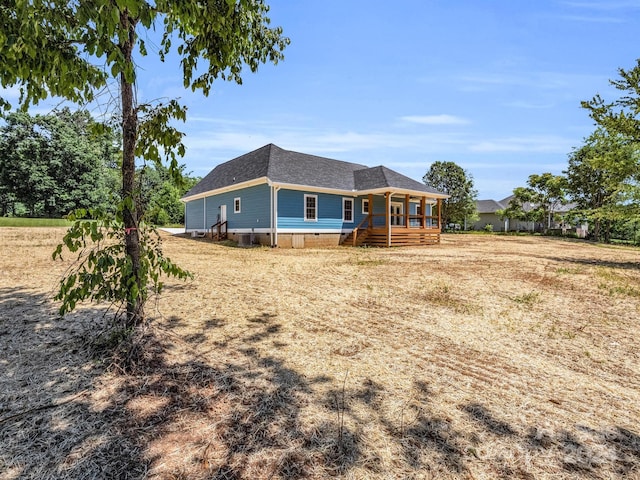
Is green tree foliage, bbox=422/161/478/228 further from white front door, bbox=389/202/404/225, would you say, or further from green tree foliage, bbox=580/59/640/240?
green tree foliage, bbox=580/59/640/240

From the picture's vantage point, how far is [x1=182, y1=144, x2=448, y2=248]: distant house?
1684 cm

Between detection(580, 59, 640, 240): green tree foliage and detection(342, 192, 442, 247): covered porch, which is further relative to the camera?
detection(342, 192, 442, 247): covered porch

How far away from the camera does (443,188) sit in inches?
1550

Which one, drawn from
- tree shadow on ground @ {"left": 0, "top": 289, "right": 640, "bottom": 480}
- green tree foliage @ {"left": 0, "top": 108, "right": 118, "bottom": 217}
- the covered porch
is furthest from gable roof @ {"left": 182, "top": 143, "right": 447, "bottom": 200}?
green tree foliage @ {"left": 0, "top": 108, "right": 118, "bottom": 217}

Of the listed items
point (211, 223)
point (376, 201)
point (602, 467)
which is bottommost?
point (602, 467)

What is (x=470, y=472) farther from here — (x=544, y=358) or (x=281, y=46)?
(x=281, y=46)

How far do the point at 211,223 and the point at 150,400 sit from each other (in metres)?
20.5

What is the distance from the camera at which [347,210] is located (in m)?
19.5

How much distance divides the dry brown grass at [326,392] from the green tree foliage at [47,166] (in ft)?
104

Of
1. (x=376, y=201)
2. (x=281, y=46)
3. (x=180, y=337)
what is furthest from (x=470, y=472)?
(x=376, y=201)

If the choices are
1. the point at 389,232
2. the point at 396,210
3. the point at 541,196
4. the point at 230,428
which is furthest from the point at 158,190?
the point at 541,196

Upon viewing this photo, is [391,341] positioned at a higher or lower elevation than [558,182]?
lower

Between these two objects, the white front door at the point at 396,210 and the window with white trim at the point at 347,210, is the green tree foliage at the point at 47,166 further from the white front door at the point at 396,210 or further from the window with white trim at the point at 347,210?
the white front door at the point at 396,210

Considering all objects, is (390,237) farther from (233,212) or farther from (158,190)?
(158,190)
